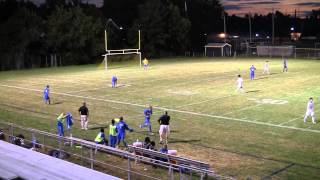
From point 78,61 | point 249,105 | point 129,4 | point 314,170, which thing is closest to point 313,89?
point 249,105

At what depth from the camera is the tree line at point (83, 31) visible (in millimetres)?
69688

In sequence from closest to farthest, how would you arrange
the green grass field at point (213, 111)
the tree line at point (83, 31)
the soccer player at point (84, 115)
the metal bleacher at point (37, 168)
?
1. the metal bleacher at point (37, 168)
2. the green grass field at point (213, 111)
3. the soccer player at point (84, 115)
4. the tree line at point (83, 31)

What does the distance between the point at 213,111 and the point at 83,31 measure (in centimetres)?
4916

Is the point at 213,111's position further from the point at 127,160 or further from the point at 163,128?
the point at 127,160

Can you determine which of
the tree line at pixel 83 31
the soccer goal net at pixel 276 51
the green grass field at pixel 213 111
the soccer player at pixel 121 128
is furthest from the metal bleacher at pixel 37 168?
the soccer goal net at pixel 276 51

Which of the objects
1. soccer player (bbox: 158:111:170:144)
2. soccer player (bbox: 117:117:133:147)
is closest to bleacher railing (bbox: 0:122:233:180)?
soccer player (bbox: 117:117:133:147)

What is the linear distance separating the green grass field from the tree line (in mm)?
23142

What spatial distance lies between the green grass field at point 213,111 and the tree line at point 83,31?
23.1 metres

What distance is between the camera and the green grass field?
17.6 meters

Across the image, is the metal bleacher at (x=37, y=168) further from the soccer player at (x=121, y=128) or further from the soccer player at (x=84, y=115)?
the soccer player at (x=84, y=115)

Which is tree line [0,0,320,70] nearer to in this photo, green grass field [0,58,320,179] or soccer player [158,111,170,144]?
green grass field [0,58,320,179]

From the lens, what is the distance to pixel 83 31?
72938 mm

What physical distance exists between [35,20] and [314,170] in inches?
2439

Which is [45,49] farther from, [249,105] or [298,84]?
[249,105]
